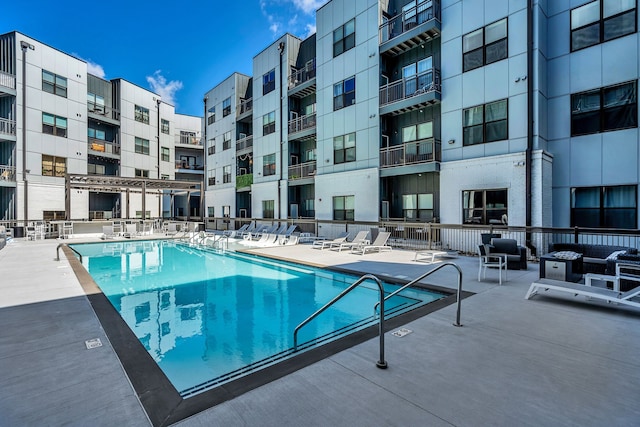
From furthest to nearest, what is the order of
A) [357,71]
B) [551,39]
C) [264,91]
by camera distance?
[264,91]
[357,71]
[551,39]

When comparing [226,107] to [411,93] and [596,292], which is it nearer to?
[411,93]

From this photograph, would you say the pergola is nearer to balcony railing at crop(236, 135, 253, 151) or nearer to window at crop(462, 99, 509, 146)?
balcony railing at crop(236, 135, 253, 151)

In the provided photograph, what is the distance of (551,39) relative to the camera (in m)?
12.5

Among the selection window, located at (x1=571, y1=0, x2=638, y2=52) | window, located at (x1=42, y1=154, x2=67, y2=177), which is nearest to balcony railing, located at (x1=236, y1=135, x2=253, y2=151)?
window, located at (x1=42, y1=154, x2=67, y2=177)

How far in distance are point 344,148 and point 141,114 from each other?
903 inches

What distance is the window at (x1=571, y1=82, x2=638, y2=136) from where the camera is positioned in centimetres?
1088

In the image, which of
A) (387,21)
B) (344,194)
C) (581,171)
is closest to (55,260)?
(344,194)

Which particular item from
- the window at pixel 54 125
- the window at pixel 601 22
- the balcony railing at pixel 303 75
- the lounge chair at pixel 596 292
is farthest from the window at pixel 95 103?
the lounge chair at pixel 596 292

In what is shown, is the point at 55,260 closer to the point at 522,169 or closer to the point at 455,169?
the point at 455,169

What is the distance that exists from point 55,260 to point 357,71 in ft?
52.3

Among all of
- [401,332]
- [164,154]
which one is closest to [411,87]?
[401,332]

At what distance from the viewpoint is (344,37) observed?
18266 millimetres

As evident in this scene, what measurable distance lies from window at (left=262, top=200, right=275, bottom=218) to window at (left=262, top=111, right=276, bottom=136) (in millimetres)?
5237

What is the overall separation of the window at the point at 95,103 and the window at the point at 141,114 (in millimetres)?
2839
